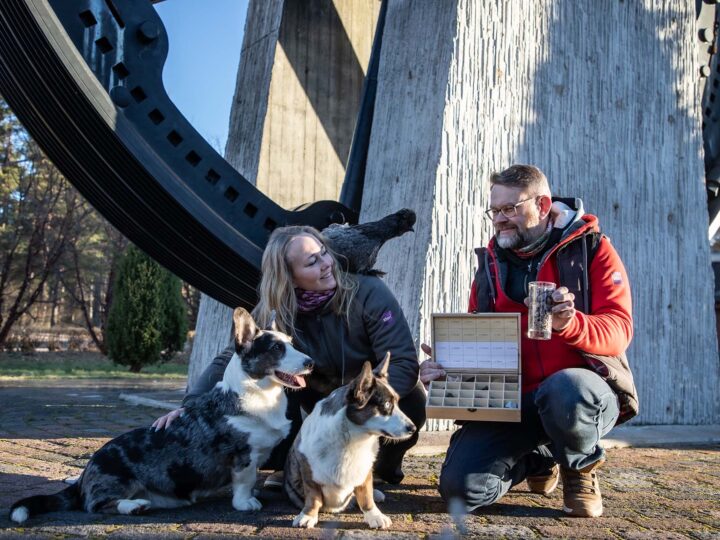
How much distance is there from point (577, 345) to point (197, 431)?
1403 millimetres

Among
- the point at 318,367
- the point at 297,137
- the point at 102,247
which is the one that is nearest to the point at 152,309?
the point at 102,247

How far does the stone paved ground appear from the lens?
228 centimetres

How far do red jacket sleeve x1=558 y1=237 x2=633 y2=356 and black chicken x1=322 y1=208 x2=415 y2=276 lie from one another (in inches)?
39.1

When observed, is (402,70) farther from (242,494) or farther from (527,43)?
(242,494)

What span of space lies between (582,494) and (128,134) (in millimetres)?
2488

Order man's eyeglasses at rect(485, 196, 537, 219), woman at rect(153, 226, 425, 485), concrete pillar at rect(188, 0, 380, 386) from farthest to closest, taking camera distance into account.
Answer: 1. concrete pillar at rect(188, 0, 380, 386)
2. woman at rect(153, 226, 425, 485)
3. man's eyeglasses at rect(485, 196, 537, 219)

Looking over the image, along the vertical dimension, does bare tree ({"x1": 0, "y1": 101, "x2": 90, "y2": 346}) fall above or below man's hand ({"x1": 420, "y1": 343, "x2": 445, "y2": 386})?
above

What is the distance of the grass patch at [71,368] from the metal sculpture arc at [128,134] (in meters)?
7.82

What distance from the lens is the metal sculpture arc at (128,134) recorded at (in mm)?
3191

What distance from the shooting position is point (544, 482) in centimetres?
295

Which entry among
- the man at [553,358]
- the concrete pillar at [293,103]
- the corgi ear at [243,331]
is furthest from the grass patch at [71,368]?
the man at [553,358]

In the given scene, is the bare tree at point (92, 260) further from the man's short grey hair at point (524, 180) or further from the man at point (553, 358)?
the man's short grey hair at point (524, 180)

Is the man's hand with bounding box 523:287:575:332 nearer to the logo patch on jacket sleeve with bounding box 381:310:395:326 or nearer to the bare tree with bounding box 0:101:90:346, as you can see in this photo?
the logo patch on jacket sleeve with bounding box 381:310:395:326

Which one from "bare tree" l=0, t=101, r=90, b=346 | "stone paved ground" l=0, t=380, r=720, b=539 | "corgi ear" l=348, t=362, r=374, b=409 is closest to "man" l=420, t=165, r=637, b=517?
"stone paved ground" l=0, t=380, r=720, b=539
